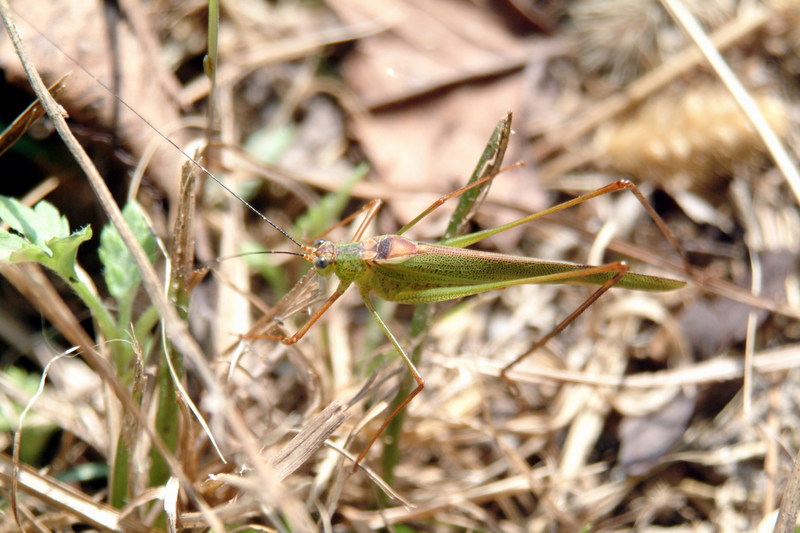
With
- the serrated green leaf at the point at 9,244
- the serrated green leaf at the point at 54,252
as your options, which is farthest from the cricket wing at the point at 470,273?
the serrated green leaf at the point at 9,244

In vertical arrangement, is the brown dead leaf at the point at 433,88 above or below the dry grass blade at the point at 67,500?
above

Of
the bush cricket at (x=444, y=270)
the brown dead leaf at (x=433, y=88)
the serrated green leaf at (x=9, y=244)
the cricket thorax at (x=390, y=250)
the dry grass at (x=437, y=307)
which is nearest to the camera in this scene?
the serrated green leaf at (x=9, y=244)

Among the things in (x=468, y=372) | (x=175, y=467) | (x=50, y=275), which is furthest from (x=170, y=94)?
(x=175, y=467)

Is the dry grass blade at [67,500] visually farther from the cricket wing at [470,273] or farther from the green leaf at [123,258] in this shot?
the cricket wing at [470,273]

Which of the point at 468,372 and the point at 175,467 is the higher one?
the point at 175,467

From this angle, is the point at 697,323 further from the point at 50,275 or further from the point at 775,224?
the point at 50,275
